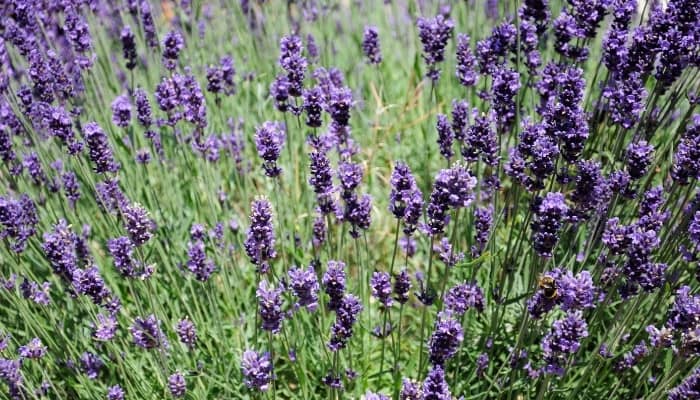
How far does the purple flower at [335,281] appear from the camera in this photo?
248 cm

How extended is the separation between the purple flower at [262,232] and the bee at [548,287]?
974 mm

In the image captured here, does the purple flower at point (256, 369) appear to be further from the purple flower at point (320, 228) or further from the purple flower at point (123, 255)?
the purple flower at point (320, 228)

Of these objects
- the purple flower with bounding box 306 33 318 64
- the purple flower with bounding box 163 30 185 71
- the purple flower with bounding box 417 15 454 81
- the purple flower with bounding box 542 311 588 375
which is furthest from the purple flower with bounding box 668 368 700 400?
the purple flower with bounding box 306 33 318 64

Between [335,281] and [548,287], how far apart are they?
750mm

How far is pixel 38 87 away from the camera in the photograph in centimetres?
334

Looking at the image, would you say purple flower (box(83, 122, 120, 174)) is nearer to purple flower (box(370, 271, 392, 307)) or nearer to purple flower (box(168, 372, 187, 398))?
purple flower (box(168, 372, 187, 398))

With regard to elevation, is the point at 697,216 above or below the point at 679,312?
above

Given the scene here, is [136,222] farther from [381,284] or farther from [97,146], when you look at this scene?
[381,284]

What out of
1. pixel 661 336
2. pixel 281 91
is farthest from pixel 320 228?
pixel 661 336

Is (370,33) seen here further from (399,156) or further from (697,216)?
(697,216)

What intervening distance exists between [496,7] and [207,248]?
3138 mm

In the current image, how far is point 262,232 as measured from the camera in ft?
8.15

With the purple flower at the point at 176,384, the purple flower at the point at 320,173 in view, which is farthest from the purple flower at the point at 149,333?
the purple flower at the point at 320,173

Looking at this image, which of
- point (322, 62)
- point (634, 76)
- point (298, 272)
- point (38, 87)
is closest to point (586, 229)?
point (634, 76)
